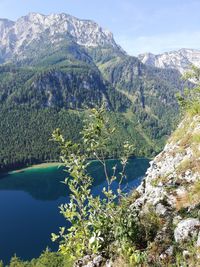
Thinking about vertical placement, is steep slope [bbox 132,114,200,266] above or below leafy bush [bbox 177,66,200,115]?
→ below

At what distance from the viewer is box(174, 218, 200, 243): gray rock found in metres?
12.0

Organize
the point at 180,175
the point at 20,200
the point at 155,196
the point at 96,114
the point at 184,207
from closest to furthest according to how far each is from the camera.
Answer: the point at 96,114
the point at 184,207
the point at 155,196
the point at 180,175
the point at 20,200

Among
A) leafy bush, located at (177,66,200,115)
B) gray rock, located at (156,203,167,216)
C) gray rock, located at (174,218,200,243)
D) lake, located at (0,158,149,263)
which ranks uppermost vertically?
leafy bush, located at (177,66,200,115)

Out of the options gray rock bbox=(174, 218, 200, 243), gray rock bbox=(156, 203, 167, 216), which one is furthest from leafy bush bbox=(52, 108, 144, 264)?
gray rock bbox=(156, 203, 167, 216)

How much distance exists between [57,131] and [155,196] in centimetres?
737

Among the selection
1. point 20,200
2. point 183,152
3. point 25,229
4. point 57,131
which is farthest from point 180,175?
point 20,200

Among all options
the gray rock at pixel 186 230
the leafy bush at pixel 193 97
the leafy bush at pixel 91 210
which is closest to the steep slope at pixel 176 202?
the gray rock at pixel 186 230

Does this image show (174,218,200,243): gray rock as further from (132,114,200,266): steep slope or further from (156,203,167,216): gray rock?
(156,203,167,216): gray rock

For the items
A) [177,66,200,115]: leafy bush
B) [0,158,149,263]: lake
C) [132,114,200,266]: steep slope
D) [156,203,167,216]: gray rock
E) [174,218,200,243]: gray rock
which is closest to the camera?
[132,114,200,266]: steep slope

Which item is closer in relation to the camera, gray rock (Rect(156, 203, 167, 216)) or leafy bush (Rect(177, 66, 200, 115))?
gray rock (Rect(156, 203, 167, 216))

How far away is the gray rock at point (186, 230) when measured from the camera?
→ 39.5 feet

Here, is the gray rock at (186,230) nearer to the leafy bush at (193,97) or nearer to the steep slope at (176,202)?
→ the steep slope at (176,202)

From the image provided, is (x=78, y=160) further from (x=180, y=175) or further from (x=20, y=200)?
(x=20, y=200)

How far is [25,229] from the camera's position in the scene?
133 meters
